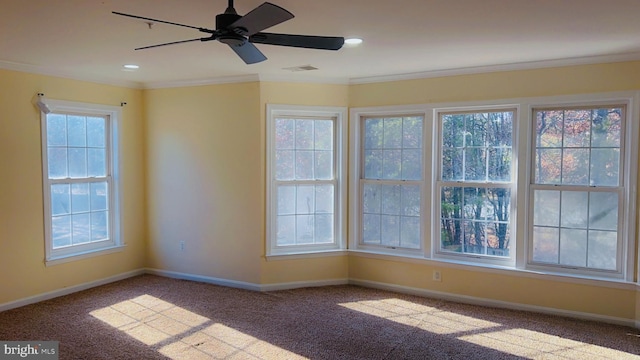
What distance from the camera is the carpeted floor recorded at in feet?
11.1

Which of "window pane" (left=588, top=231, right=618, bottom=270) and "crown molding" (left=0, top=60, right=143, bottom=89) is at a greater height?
"crown molding" (left=0, top=60, right=143, bottom=89)

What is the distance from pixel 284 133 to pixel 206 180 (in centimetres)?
107

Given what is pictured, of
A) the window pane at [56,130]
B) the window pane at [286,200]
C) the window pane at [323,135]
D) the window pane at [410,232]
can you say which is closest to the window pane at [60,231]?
the window pane at [56,130]

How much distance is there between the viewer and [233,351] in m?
3.39

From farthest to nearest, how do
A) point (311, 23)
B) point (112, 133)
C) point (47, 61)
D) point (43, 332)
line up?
1. point (112, 133)
2. point (47, 61)
3. point (43, 332)
4. point (311, 23)

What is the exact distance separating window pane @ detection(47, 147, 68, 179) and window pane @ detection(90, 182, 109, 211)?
1.30 feet

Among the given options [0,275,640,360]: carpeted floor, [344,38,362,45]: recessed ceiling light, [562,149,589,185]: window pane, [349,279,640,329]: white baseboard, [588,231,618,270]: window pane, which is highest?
[344,38,362,45]: recessed ceiling light

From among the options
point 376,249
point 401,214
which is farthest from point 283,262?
point 401,214

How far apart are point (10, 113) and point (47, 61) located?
63 cm

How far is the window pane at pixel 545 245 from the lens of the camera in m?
4.22

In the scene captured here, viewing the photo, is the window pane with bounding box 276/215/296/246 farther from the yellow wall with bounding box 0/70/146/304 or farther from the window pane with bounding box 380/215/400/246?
the yellow wall with bounding box 0/70/146/304

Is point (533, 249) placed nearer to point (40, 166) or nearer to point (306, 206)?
point (306, 206)

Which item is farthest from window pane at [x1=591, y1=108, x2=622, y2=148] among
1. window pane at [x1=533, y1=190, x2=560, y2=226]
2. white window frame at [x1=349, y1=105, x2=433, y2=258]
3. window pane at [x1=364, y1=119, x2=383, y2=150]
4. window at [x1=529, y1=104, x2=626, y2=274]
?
window pane at [x1=364, y1=119, x2=383, y2=150]

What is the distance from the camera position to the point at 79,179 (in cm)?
496
